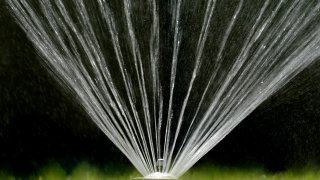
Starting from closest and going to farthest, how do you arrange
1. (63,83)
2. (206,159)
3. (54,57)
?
(54,57)
(63,83)
(206,159)

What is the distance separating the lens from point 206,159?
4.87m

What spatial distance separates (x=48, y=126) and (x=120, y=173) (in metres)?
0.70

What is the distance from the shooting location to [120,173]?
4.85 metres

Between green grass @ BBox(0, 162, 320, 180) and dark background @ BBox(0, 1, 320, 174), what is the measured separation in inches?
2.1

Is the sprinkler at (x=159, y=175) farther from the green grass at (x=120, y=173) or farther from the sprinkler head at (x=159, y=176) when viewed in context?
the green grass at (x=120, y=173)

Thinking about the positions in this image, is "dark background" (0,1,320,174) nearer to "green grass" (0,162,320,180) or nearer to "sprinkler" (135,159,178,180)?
"green grass" (0,162,320,180)

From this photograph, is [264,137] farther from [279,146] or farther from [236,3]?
[236,3]

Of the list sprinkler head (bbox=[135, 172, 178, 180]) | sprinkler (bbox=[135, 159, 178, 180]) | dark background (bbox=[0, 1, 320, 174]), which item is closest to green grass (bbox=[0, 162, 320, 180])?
dark background (bbox=[0, 1, 320, 174])

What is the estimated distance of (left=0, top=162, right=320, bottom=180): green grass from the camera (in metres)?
4.84

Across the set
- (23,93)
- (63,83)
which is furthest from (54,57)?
(23,93)

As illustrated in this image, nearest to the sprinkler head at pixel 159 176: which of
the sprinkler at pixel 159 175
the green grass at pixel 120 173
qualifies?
the sprinkler at pixel 159 175

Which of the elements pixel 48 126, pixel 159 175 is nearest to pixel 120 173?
pixel 48 126

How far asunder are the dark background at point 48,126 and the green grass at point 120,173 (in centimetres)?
5

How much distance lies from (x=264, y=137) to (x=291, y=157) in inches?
11.6
